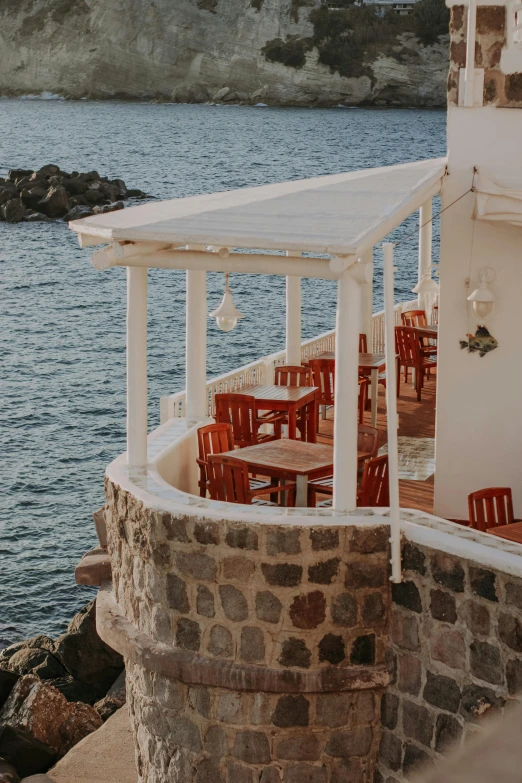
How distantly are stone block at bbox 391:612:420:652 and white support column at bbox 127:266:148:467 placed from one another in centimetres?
220

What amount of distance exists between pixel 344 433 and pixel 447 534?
0.88m

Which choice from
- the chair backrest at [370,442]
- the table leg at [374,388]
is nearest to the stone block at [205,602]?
the chair backrest at [370,442]

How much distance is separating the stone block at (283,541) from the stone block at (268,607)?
0.28m

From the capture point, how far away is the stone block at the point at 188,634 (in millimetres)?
6836

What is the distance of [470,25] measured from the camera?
303 inches

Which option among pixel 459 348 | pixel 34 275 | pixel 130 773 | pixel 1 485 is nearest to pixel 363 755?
pixel 459 348

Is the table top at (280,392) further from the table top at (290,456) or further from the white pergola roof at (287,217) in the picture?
the white pergola roof at (287,217)

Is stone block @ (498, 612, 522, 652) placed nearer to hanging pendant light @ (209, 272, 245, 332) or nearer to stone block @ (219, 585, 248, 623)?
stone block @ (219, 585, 248, 623)

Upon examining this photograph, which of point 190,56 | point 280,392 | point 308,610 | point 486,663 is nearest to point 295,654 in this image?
point 308,610

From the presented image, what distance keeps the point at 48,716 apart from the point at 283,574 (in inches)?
246

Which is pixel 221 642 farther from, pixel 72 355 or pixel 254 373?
pixel 72 355

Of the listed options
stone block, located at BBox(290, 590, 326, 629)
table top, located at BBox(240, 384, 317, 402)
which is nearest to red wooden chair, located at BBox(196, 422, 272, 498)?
table top, located at BBox(240, 384, 317, 402)

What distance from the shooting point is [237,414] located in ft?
31.4

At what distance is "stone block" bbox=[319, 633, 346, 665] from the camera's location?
662cm
